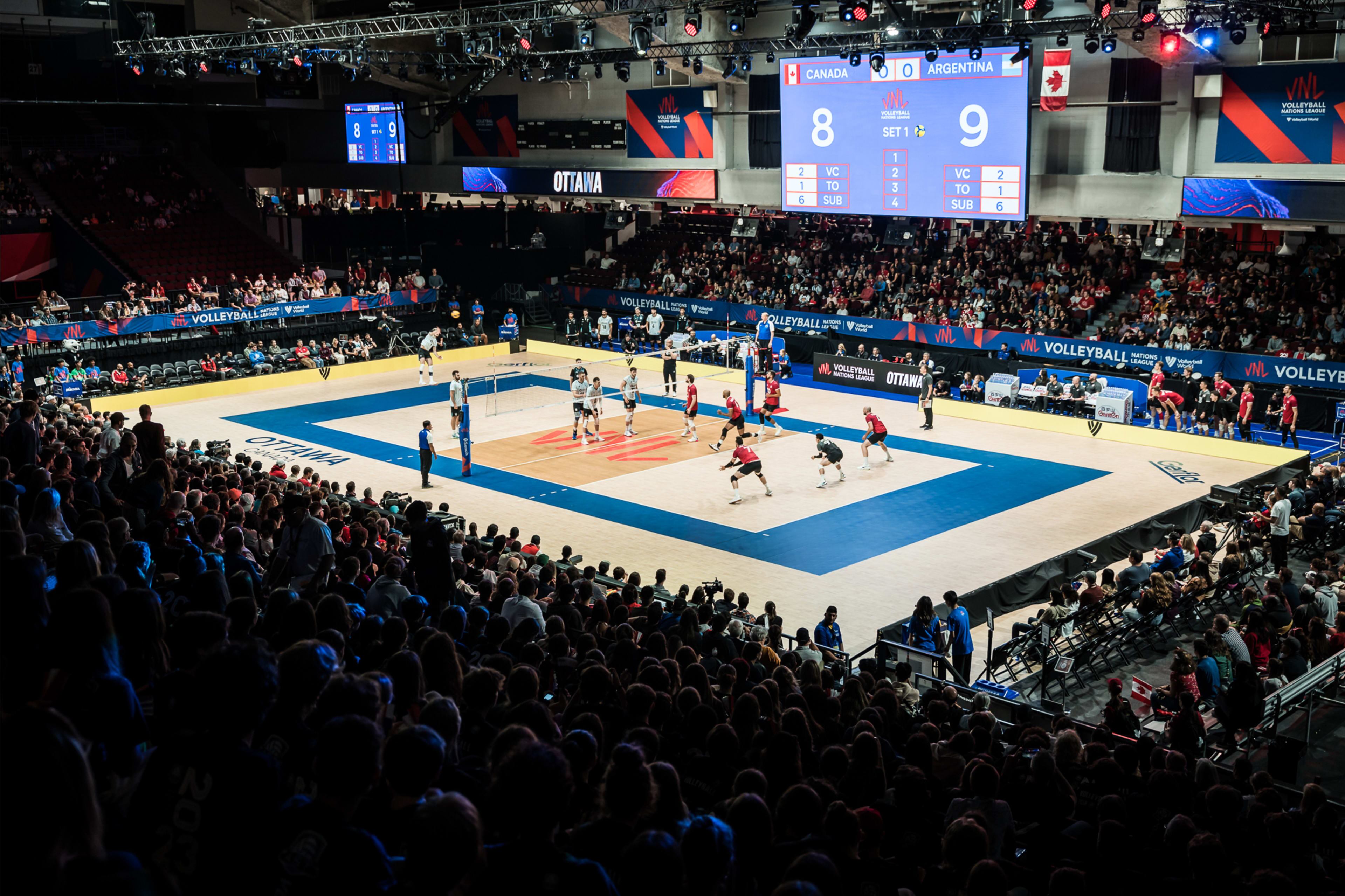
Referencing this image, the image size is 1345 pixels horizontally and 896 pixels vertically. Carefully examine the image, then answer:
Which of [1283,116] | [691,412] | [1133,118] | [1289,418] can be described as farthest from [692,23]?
[1289,418]

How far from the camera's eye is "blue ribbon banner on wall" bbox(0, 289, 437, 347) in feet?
107

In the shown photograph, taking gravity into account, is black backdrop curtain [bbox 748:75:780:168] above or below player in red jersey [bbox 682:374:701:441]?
above

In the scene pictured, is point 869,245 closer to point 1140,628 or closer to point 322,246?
point 322,246

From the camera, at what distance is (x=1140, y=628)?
50.6 ft

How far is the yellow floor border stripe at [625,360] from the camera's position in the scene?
37812mm

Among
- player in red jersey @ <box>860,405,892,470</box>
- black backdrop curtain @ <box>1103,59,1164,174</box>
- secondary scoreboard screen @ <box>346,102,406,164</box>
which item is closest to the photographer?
player in red jersey @ <box>860,405,892,470</box>

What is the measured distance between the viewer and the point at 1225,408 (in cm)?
2780

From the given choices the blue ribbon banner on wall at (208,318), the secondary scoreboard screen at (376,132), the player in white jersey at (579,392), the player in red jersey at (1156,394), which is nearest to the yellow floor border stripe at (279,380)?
the blue ribbon banner on wall at (208,318)

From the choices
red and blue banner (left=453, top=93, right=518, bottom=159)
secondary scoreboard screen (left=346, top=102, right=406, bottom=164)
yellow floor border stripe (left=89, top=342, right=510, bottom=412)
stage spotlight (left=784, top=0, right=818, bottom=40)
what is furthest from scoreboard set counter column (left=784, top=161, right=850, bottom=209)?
secondary scoreboard screen (left=346, top=102, right=406, bottom=164)

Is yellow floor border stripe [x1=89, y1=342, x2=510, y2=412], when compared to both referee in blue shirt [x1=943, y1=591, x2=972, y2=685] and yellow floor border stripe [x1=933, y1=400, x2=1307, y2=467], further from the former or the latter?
referee in blue shirt [x1=943, y1=591, x2=972, y2=685]

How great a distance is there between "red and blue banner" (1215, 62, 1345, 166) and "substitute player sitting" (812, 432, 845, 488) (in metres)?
14.1

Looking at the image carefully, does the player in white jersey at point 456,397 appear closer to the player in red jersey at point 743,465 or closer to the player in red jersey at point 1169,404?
the player in red jersey at point 743,465

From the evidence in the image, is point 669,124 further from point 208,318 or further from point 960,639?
point 960,639

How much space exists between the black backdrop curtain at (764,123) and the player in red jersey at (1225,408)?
15.8m
